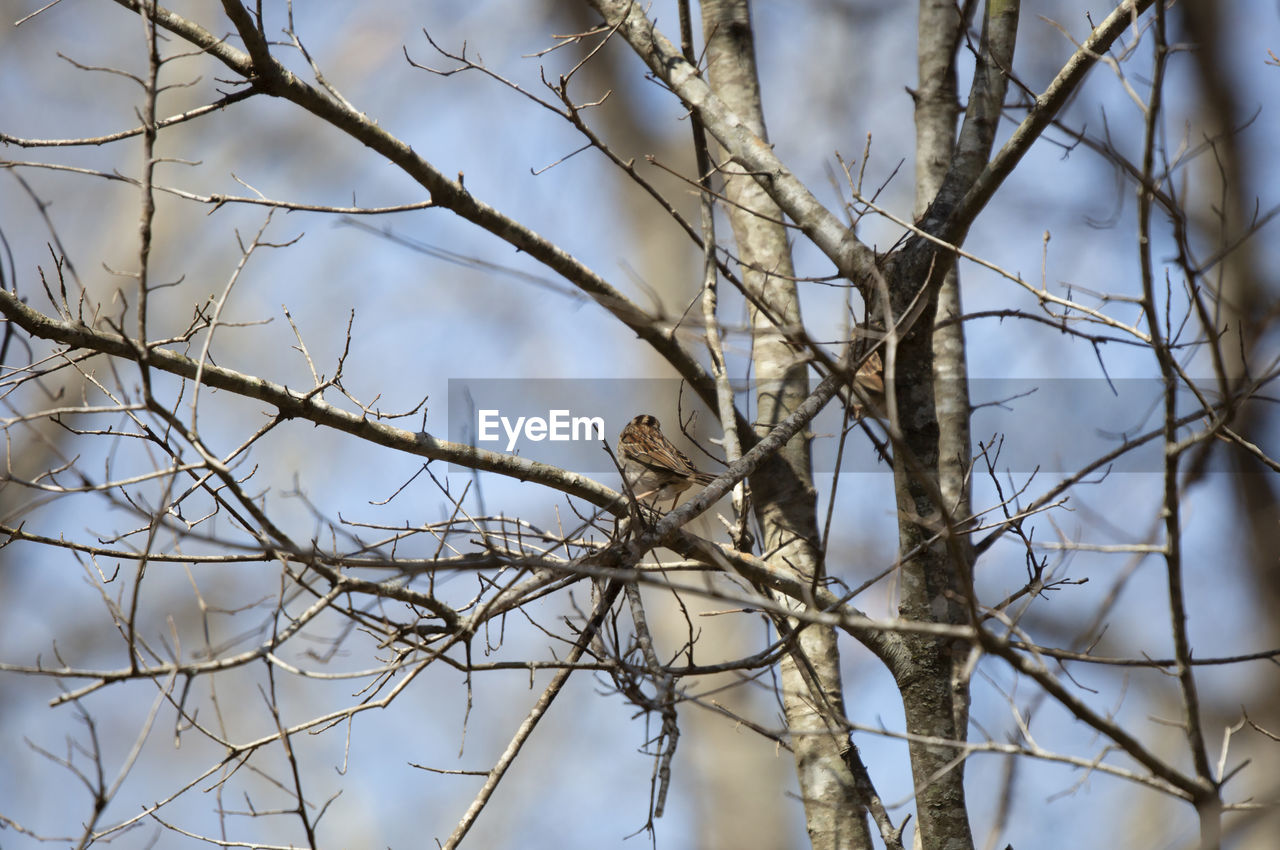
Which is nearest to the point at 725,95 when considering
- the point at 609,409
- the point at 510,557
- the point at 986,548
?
the point at 986,548

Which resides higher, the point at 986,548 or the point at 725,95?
the point at 725,95

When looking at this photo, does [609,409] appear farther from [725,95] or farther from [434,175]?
[434,175]

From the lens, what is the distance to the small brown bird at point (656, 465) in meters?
4.93

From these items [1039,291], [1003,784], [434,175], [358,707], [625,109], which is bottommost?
[1003,784]

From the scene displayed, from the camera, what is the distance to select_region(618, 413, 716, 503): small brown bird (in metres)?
4.93

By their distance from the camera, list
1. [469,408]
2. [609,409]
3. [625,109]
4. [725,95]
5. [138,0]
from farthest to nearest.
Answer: [625,109] < [609,409] < [725,95] < [138,0] < [469,408]

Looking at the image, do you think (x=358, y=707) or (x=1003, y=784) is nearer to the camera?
(x=1003, y=784)

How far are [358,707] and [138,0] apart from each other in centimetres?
185

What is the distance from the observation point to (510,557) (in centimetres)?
205

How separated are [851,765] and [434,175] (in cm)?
227

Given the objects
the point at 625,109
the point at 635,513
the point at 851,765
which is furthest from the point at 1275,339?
the point at 625,109

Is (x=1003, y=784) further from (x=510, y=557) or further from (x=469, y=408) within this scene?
(x=469, y=408)

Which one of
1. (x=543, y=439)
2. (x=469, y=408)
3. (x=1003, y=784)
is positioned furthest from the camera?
(x=543, y=439)

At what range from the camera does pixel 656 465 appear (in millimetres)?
5000
